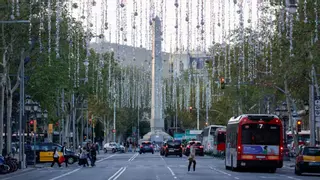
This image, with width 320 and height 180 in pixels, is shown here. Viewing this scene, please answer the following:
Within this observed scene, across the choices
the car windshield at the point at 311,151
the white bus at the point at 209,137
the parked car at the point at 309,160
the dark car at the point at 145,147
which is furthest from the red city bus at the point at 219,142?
the car windshield at the point at 311,151

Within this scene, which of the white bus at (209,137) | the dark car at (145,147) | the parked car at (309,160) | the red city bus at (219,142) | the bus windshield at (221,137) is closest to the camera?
the parked car at (309,160)

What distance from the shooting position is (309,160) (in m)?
44.8

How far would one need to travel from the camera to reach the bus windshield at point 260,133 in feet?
147

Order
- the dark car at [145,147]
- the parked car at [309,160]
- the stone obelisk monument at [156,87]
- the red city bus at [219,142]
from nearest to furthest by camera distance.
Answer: the parked car at [309,160], the red city bus at [219,142], the dark car at [145,147], the stone obelisk monument at [156,87]

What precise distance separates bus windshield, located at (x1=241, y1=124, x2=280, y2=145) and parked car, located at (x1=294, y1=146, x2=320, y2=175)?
1.59 meters

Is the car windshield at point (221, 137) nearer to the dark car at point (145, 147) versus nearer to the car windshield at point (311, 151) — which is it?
the dark car at point (145, 147)

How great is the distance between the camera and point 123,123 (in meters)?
153

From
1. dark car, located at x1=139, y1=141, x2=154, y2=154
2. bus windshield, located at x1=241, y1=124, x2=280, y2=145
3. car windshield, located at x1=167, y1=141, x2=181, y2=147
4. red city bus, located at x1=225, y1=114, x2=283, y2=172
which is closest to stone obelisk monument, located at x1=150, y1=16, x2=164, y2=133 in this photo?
dark car, located at x1=139, y1=141, x2=154, y2=154

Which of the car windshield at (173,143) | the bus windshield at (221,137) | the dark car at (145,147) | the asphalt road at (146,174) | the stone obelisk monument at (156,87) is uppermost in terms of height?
the stone obelisk monument at (156,87)

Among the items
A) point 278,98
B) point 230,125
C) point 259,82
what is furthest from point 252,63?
point 230,125

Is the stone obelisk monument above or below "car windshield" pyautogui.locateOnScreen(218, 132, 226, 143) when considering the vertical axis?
above

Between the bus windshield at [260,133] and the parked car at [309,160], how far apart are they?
159 cm

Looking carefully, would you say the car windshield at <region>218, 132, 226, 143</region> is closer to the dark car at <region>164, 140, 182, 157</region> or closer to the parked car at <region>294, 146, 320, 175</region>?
the dark car at <region>164, 140, 182, 157</region>

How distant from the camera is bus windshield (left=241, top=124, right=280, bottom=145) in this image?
→ 4491cm
